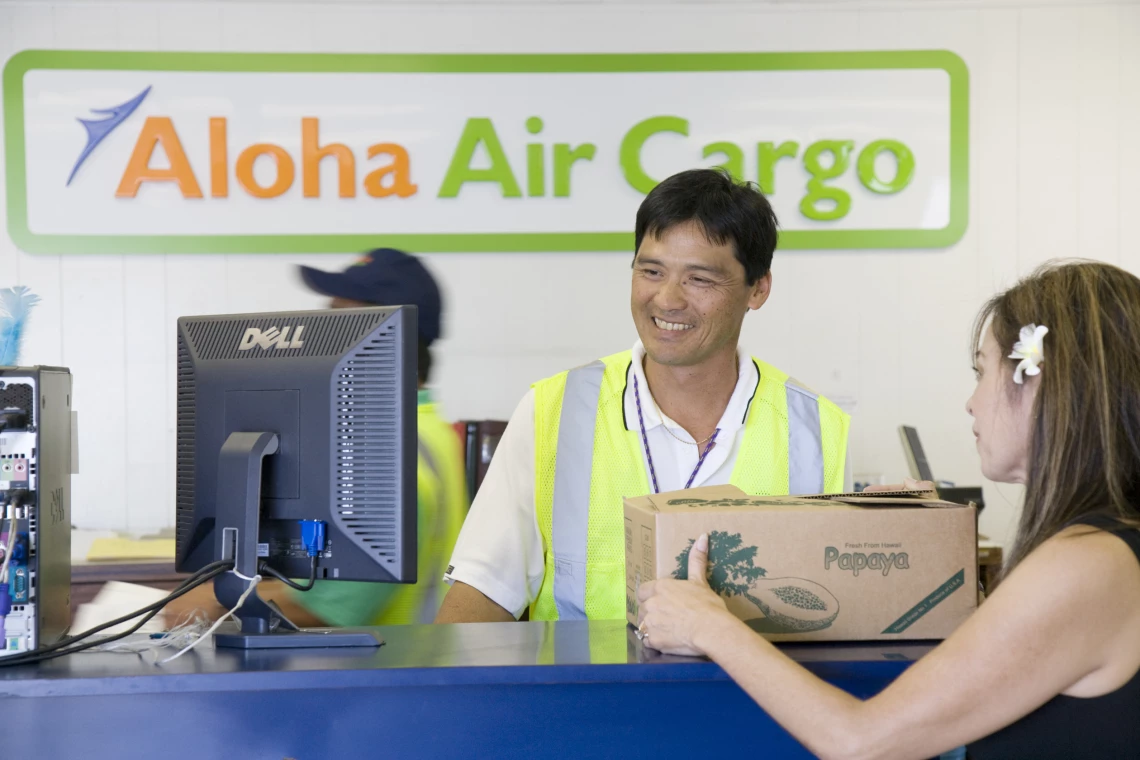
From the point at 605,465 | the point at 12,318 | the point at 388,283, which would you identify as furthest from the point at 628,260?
the point at 605,465

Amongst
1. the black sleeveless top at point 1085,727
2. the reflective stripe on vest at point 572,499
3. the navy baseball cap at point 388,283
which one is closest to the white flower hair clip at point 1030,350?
the black sleeveless top at point 1085,727

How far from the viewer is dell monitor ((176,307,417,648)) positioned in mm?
1613

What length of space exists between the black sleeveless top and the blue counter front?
212 millimetres

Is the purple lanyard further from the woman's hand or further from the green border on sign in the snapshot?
the green border on sign

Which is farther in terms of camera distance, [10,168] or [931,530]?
[10,168]

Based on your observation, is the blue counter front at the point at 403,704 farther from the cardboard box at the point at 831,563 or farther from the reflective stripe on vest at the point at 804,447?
the reflective stripe on vest at the point at 804,447

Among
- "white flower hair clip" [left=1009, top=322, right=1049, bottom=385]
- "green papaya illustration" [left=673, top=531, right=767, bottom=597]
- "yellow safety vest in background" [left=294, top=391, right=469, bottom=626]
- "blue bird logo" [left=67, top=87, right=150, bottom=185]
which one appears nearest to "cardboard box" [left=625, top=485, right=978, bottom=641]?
"green papaya illustration" [left=673, top=531, right=767, bottom=597]

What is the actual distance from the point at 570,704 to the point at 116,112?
12.4ft

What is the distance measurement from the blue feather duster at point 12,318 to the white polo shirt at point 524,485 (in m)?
2.03

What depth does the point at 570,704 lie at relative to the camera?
1516 millimetres

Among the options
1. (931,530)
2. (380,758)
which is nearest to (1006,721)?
(931,530)

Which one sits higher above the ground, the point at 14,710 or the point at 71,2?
the point at 71,2

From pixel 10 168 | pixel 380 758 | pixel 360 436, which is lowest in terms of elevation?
pixel 380 758

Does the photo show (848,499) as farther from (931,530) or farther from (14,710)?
(14,710)
